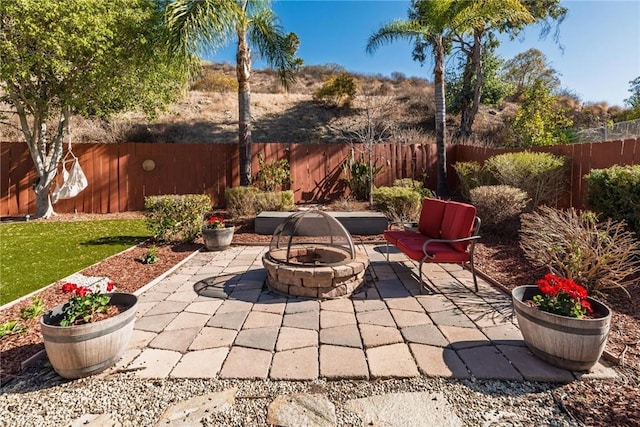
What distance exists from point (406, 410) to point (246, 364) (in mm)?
1086

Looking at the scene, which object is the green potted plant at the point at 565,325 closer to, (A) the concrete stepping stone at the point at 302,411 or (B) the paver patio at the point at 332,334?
(B) the paver patio at the point at 332,334

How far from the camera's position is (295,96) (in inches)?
854

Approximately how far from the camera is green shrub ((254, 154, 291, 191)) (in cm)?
882

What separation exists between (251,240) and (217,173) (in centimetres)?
427

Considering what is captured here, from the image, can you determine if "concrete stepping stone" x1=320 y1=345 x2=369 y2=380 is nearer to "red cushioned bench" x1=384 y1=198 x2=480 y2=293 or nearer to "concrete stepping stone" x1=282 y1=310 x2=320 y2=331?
"concrete stepping stone" x1=282 y1=310 x2=320 y2=331

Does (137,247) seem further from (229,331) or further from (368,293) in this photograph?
(368,293)

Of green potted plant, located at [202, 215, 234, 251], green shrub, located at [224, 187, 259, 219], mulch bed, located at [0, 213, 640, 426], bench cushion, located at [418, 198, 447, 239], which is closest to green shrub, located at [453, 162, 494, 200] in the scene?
mulch bed, located at [0, 213, 640, 426]

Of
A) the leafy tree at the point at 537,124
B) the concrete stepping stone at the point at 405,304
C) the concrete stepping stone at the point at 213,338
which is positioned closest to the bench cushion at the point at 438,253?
the concrete stepping stone at the point at 405,304

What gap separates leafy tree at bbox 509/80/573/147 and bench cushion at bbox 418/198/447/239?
915cm

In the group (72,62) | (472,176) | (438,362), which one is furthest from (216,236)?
(472,176)

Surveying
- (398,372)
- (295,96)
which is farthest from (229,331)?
(295,96)

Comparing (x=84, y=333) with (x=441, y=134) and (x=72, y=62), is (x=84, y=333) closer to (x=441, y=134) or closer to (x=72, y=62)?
(x=72, y=62)

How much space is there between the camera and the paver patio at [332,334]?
7.27ft

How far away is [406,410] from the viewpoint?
1.86 meters
